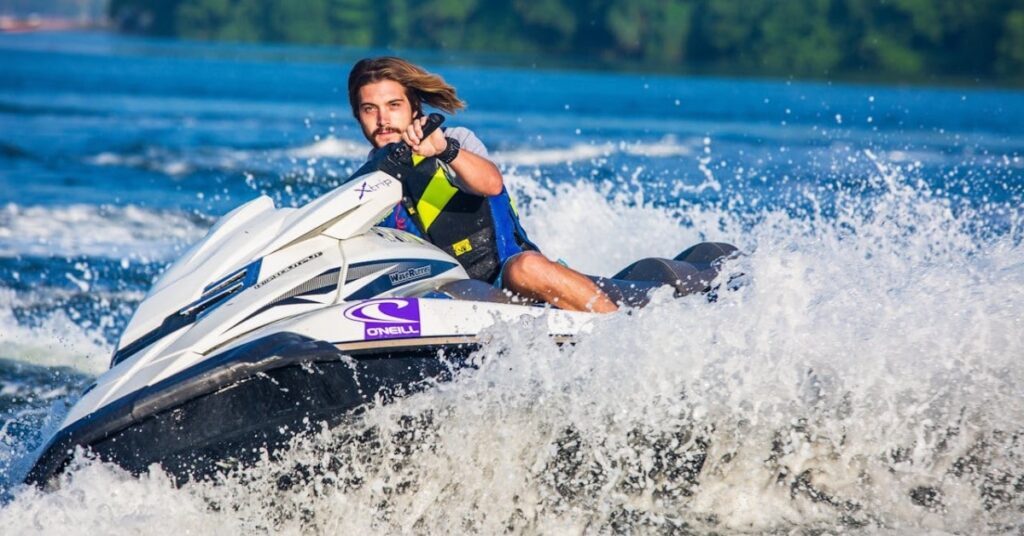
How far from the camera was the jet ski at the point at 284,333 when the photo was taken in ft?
12.9

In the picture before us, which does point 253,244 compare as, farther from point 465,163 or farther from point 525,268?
point 525,268

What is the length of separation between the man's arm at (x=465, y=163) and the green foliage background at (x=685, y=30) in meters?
38.0

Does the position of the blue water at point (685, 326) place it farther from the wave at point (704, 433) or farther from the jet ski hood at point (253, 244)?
the jet ski hood at point (253, 244)

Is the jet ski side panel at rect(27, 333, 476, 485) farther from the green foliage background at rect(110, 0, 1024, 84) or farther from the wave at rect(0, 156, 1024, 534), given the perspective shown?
the green foliage background at rect(110, 0, 1024, 84)

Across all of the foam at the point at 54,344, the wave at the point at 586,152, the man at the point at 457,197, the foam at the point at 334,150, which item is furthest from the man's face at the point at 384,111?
the foam at the point at 334,150

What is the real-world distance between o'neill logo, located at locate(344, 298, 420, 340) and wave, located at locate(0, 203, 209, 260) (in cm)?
584

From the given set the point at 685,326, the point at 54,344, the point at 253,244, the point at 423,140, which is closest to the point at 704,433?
the point at 685,326

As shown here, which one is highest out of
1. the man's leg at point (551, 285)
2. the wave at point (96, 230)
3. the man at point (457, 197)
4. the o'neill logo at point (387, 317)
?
the man at point (457, 197)

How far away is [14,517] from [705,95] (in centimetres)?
2789

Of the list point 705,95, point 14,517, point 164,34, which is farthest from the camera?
point 164,34

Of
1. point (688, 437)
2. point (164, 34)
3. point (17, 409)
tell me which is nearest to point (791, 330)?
point (688, 437)

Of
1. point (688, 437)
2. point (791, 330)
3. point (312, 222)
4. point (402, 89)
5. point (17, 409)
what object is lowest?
point (17, 409)

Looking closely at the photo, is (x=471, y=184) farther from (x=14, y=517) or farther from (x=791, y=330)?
(x=14, y=517)

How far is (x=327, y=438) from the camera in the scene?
4.06 metres
